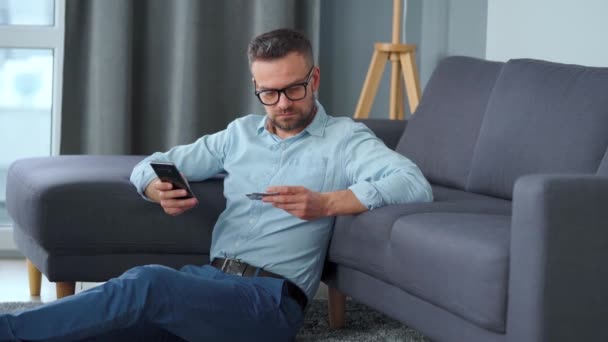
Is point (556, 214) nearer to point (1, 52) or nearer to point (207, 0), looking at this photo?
point (207, 0)

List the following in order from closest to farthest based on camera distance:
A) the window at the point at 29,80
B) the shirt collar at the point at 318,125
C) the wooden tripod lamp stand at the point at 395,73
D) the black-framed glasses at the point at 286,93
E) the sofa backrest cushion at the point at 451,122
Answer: the black-framed glasses at the point at 286,93 < the shirt collar at the point at 318,125 < the sofa backrest cushion at the point at 451,122 < the wooden tripod lamp stand at the point at 395,73 < the window at the point at 29,80

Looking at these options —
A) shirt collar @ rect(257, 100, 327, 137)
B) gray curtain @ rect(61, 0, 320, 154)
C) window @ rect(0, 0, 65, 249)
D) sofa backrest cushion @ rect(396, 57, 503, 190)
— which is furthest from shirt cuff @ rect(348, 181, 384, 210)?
window @ rect(0, 0, 65, 249)

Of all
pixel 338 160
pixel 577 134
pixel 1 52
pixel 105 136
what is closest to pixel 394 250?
pixel 338 160

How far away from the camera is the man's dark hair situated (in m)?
2.48

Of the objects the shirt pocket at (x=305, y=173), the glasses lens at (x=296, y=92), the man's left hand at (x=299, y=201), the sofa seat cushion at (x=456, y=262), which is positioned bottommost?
the sofa seat cushion at (x=456, y=262)

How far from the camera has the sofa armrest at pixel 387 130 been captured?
11.6ft

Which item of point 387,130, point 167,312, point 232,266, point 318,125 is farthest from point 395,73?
point 167,312

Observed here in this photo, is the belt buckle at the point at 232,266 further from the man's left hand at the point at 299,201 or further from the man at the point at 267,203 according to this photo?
the man's left hand at the point at 299,201

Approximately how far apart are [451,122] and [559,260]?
52.9 inches

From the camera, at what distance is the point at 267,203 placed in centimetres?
254

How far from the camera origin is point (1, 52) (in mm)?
4320

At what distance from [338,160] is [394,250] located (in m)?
0.29

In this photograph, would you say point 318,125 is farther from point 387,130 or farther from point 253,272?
point 387,130

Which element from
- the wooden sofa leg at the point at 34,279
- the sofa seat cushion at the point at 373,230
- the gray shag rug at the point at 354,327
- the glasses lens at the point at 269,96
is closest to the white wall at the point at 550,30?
the sofa seat cushion at the point at 373,230
